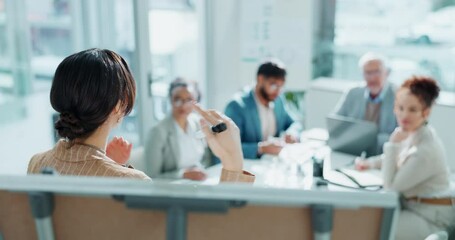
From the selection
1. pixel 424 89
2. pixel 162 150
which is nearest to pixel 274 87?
pixel 162 150

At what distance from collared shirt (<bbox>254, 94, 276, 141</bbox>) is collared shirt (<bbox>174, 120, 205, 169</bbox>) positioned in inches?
18.9

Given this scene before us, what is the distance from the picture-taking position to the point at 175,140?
10.0 ft

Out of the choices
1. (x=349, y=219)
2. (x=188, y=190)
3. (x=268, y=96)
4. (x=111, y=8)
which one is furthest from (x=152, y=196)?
(x=111, y=8)

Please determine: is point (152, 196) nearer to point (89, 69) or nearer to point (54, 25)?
point (89, 69)

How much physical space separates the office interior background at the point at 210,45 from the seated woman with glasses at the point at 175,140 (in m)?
0.88

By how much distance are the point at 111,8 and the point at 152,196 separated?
369 cm

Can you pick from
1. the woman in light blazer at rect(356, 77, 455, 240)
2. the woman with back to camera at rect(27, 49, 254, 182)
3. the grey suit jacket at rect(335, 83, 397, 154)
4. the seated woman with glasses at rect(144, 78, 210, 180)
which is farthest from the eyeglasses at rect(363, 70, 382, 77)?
the woman with back to camera at rect(27, 49, 254, 182)

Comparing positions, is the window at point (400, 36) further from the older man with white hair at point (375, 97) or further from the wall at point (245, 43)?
the older man with white hair at point (375, 97)

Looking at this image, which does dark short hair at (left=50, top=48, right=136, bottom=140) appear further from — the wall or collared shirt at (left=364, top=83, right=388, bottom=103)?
the wall

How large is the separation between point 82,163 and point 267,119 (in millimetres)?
2311

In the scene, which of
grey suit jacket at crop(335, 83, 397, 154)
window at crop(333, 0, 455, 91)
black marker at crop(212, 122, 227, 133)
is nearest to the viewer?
black marker at crop(212, 122, 227, 133)

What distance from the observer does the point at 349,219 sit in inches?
34.5

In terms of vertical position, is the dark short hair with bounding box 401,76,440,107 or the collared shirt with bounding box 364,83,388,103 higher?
the dark short hair with bounding box 401,76,440,107

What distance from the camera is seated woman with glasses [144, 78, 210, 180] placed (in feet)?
9.91
